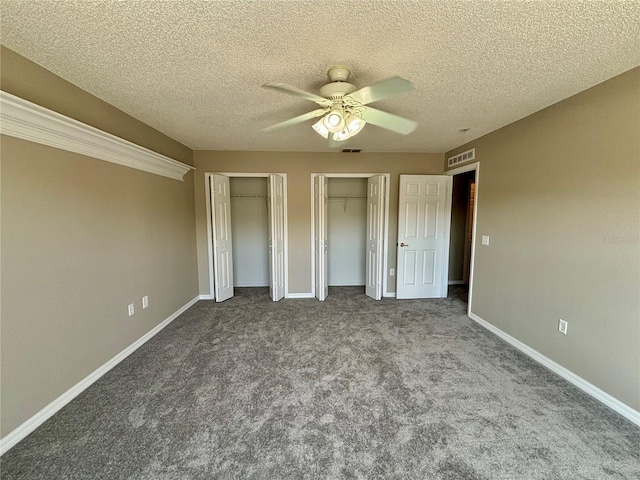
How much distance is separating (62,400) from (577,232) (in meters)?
4.21

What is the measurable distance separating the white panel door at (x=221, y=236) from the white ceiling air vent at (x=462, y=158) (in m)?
3.60

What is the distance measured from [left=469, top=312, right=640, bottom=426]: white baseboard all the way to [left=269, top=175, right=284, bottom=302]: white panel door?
3.01 metres

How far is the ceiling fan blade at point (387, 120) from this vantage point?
6.18 ft

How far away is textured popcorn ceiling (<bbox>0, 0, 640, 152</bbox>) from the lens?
1304 mm

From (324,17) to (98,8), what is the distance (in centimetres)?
110

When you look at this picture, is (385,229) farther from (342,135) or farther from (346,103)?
(346,103)

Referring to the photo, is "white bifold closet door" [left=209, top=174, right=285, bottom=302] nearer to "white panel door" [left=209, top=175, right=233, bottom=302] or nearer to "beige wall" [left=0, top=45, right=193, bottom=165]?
"white panel door" [left=209, top=175, right=233, bottom=302]

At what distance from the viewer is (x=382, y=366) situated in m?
2.49

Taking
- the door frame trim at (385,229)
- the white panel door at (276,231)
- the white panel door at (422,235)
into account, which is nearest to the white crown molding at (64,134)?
the white panel door at (276,231)

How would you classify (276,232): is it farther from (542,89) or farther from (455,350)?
(542,89)

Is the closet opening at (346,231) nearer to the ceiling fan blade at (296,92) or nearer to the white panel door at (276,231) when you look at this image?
the white panel door at (276,231)

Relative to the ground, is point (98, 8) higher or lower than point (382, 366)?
higher

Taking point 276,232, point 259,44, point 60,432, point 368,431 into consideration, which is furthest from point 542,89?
point 60,432

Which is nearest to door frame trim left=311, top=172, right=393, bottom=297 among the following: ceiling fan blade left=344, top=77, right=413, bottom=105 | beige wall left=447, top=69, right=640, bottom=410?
beige wall left=447, top=69, right=640, bottom=410
